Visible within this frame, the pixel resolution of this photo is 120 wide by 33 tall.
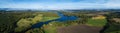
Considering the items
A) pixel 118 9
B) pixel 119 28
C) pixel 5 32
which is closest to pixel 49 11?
pixel 118 9

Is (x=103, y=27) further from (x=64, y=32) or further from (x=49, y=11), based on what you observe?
(x=49, y=11)

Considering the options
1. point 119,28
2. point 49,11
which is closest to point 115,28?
point 119,28

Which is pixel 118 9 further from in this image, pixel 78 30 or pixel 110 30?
pixel 78 30

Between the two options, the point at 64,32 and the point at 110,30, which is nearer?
the point at 64,32

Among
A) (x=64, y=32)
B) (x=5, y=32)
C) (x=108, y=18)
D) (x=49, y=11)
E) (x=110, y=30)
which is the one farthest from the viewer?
(x=49, y=11)

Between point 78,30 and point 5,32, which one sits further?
point 5,32

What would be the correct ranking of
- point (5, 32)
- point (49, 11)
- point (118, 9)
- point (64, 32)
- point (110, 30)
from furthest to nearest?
point (49, 11), point (118, 9), point (5, 32), point (110, 30), point (64, 32)

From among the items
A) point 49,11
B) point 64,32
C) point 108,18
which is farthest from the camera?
point 49,11

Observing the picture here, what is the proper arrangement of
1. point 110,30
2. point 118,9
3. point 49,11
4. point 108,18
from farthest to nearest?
1. point 49,11
2. point 118,9
3. point 108,18
4. point 110,30
